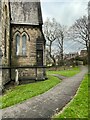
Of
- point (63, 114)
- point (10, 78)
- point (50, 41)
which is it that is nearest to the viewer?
point (63, 114)

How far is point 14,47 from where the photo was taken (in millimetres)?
22984

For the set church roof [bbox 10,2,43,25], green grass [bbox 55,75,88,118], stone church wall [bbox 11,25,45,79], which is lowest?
green grass [bbox 55,75,88,118]

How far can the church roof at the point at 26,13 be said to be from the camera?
23566 millimetres

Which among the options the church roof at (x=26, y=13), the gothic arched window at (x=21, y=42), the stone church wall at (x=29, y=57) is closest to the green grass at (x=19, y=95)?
the stone church wall at (x=29, y=57)

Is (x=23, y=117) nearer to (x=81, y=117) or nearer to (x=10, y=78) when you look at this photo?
(x=81, y=117)

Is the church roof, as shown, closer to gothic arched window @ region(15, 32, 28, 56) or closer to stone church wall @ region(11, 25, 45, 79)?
stone church wall @ region(11, 25, 45, 79)

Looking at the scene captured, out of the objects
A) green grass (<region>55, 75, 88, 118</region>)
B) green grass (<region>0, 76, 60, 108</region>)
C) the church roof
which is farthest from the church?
green grass (<region>55, 75, 88, 118</region>)

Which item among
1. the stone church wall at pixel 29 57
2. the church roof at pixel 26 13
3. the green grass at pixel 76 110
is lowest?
the green grass at pixel 76 110

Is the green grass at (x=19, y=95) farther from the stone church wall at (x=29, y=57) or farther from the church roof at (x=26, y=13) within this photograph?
the church roof at (x=26, y=13)

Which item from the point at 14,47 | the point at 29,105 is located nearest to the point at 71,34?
the point at 14,47

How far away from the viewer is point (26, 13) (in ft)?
79.8

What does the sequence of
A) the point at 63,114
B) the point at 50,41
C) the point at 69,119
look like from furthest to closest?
1. the point at 50,41
2. the point at 63,114
3. the point at 69,119

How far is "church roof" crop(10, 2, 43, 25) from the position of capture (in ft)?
77.3

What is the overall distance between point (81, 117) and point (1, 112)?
3.11 m
